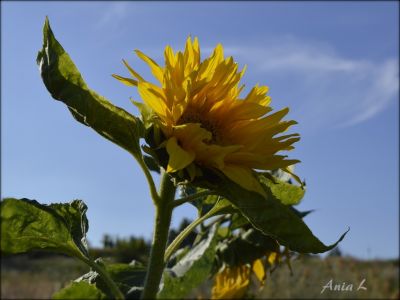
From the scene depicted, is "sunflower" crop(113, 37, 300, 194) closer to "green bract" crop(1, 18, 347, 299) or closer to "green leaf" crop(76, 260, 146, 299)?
"green bract" crop(1, 18, 347, 299)

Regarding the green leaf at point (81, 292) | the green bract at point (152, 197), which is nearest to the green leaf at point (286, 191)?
the green bract at point (152, 197)

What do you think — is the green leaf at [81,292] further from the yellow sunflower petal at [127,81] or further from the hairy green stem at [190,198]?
the yellow sunflower petal at [127,81]

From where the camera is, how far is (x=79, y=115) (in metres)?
0.82

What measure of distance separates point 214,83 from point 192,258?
1.43 ft

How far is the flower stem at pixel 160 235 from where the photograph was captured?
0.82 m

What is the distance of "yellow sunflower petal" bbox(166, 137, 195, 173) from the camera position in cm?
80

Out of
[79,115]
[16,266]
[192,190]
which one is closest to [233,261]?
[192,190]

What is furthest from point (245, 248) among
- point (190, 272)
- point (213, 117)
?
point (213, 117)

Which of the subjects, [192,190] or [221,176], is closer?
[221,176]

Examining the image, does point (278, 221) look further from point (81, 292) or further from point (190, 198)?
point (81, 292)

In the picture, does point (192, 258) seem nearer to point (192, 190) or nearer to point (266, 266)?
point (192, 190)

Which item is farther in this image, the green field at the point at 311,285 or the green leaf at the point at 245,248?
the green field at the point at 311,285

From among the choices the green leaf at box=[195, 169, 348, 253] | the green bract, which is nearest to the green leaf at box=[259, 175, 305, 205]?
the green bract

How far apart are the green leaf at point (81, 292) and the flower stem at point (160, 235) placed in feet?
0.33
